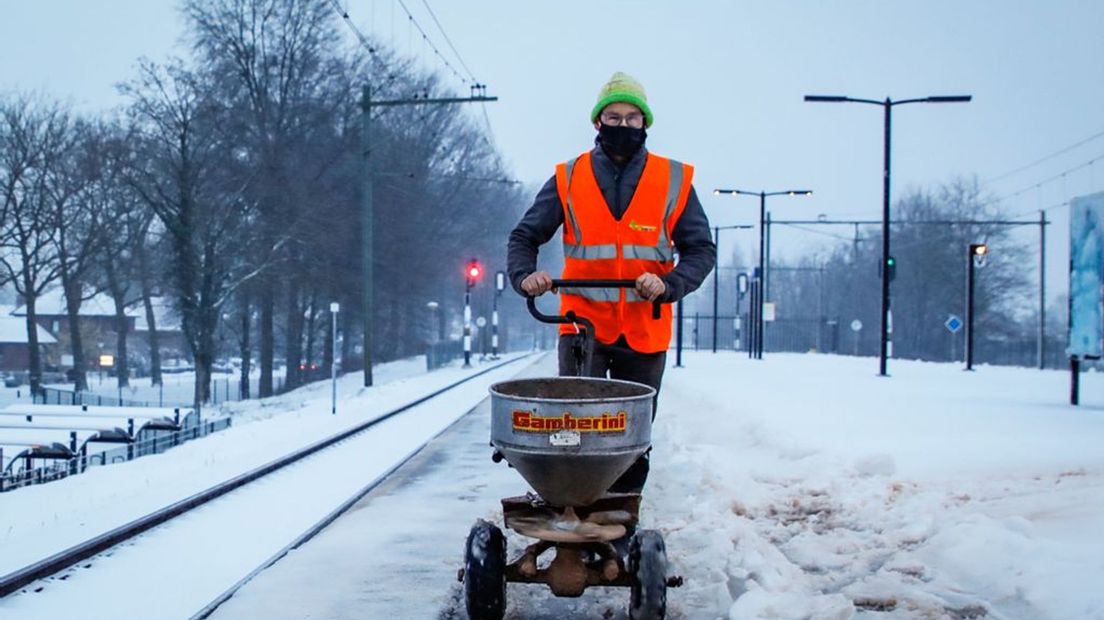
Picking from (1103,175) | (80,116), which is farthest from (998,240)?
(80,116)

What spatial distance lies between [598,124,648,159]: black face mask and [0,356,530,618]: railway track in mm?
2697

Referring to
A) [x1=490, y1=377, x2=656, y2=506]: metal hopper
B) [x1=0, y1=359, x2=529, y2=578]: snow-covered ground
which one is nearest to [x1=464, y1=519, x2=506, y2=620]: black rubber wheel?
[x1=490, y1=377, x2=656, y2=506]: metal hopper

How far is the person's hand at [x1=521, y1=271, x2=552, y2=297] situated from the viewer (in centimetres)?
383

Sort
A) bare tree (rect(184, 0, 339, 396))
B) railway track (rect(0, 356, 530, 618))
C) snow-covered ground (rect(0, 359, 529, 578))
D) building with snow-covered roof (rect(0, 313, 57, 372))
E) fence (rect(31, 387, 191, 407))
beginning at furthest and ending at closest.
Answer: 1. building with snow-covered roof (rect(0, 313, 57, 372))
2. fence (rect(31, 387, 191, 407))
3. bare tree (rect(184, 0, 339, 396))
4. snow-covered ground (rect(0, 359, 529, 578))
5. railway track (rect(0, 356, 530, 618))

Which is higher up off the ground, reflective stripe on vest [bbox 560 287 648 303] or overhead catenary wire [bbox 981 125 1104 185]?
overhead catenary wire [bbox 981 125 1104 185]

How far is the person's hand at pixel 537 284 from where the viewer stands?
383 cm

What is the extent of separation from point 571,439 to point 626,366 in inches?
38.2

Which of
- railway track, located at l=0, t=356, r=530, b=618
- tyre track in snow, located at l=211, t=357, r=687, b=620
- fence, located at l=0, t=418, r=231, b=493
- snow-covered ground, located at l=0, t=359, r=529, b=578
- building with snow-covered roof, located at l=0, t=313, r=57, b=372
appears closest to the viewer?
tyre track in snow, located at l=211, t=357, r=687, b=620

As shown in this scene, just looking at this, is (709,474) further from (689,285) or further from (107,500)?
(107,500)

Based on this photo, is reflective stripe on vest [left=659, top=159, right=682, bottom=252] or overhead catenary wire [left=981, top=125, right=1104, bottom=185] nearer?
reflective stripe on vest [left=659, top=159, right=682, bottom=252]

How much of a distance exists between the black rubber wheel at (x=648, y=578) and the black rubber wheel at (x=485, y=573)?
19.4 inches

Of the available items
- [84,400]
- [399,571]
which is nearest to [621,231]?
[399,571]

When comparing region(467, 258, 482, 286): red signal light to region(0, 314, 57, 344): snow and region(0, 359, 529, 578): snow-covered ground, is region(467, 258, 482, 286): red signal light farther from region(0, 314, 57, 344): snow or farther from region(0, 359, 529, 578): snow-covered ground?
region(0, 314, 57, 344): snow

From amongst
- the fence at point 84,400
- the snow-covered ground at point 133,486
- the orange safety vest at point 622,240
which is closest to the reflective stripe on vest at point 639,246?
the orange safety vest at point 622,240
